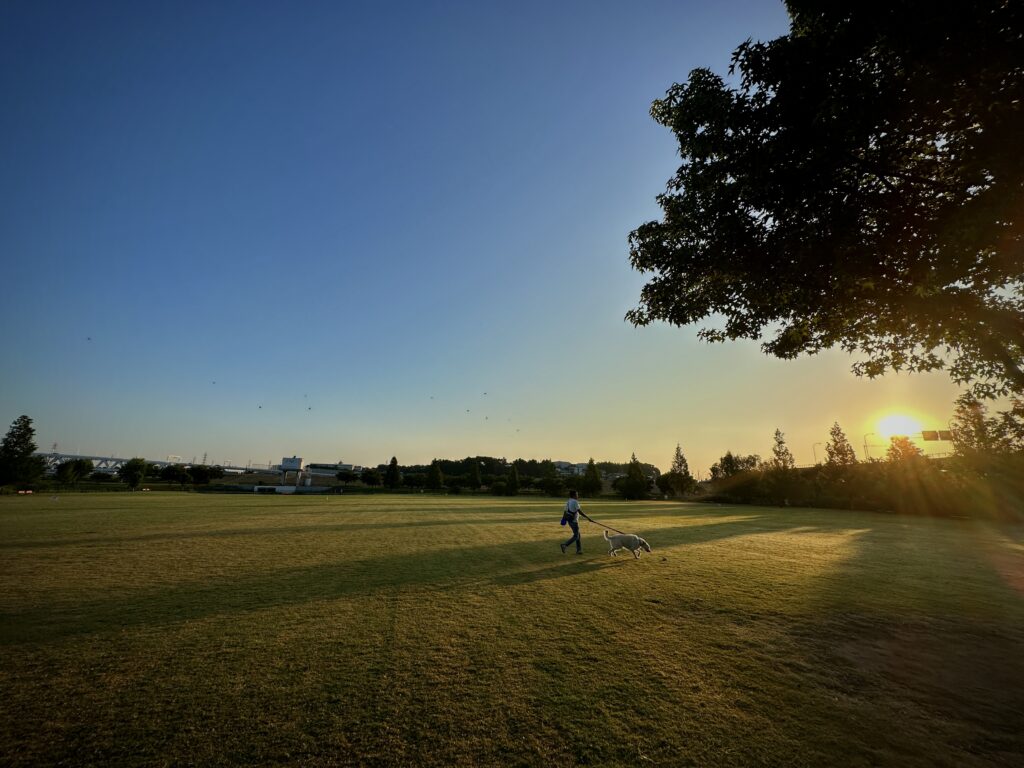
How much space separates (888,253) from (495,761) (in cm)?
937

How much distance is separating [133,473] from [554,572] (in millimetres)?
88405

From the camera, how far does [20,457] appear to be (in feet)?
189

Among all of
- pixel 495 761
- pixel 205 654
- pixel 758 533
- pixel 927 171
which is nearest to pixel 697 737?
pixel 495 761

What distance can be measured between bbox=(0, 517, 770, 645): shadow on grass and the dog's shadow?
23mm

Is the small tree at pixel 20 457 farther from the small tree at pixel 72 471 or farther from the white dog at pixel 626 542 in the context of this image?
the white dog at pixel 626 542

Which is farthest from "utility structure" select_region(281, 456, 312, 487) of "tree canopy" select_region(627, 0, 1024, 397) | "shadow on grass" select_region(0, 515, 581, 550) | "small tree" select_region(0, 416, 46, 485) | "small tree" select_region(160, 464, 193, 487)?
"tree canopy" select_region(627, 0, 1024, 397)

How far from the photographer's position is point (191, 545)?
13750mm

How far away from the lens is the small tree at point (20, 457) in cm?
5650

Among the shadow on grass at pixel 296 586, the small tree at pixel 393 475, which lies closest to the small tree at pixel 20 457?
the small tree at pixel 393 475

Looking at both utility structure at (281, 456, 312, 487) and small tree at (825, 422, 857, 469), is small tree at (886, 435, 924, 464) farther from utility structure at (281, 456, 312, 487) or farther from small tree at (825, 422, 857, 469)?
utility structure at (281, 456, 312, 487)

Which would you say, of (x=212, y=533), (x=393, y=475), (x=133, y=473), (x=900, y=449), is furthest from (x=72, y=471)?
(x=900, y=449)

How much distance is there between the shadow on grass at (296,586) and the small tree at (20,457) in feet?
261

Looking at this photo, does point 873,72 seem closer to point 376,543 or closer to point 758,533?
point 376,543

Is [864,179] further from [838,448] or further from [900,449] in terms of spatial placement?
[838,448]
